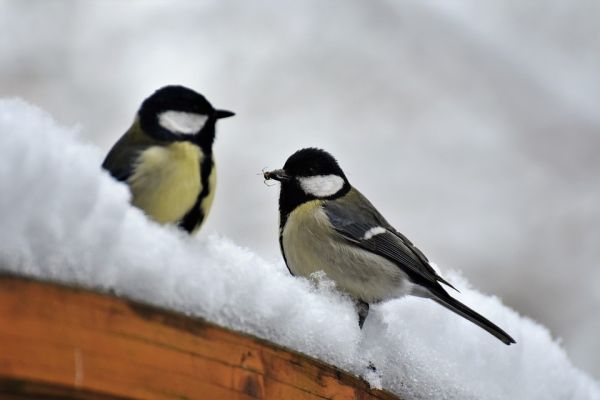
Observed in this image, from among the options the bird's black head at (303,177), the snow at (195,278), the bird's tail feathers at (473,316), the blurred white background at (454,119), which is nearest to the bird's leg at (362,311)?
the snow at (195,278)

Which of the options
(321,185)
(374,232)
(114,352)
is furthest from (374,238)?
(114,352)

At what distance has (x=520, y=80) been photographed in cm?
385

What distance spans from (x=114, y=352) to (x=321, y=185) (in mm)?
1062

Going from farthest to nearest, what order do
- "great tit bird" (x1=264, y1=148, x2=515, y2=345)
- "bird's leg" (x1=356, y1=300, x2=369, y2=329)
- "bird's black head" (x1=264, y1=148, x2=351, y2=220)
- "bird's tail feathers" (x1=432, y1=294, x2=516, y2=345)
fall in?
"bird's black head" (x1=264, y1=148, x2=351, y2=220)
"great tit bird" (x1=264, y1=148, x2=515, y2=345)
"bird's tail feathers" (x1=432, y1=294, x2=516, y2=345)
"bird's leg" (x1=356, y1=300, x2=369, y2=329)

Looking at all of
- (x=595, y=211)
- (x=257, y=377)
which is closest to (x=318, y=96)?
(x=595, y=211)

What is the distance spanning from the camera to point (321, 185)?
6.57 ft

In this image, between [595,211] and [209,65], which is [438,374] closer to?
[209,65]

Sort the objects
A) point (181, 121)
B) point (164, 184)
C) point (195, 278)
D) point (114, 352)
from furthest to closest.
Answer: point (181, 121)
point (164, 184)
point (195, 278)
point (114, 352)

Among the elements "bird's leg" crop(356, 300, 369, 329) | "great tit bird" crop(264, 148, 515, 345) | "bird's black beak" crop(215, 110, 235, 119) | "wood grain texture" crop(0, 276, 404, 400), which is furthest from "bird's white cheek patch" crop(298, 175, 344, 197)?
"wood grain texture" crop(0, 276, 404, 400)

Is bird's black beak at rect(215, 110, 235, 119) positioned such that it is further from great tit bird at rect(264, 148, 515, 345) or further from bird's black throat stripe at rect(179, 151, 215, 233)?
great tit bird at rect(264, 148, 515, 345)

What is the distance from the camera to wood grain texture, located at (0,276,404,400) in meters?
0.92

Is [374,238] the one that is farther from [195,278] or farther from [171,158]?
[195,278]

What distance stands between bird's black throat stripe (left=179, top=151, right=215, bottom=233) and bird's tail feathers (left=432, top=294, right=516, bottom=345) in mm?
695

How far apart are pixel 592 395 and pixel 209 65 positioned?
187cm
